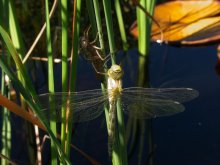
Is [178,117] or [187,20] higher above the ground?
[187,20]

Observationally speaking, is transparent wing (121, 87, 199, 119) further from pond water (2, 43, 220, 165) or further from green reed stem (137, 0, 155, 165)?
pond water (2, 43, 220, 165)

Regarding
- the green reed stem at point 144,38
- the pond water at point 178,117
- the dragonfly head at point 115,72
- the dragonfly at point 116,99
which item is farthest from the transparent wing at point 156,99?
the pond water at point 178,117

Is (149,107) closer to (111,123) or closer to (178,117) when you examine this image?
(111,123)

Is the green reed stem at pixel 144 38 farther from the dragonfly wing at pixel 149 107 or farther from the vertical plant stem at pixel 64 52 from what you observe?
the vertical plant stem at pixel 64 52

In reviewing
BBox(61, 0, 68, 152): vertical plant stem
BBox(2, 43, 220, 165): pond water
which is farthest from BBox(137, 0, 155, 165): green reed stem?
BBox(61, 0, 68, 152): vertical plant stem

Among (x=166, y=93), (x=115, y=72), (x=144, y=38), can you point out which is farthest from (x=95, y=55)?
(x=144, y=38)

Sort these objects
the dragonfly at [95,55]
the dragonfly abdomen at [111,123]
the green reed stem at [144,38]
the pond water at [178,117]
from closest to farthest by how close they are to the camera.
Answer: the dragonfly at [95,55] < the dragonfly abdomen at [111,123] < the green reed stem at [144,38] < the pond water at [178,117]
